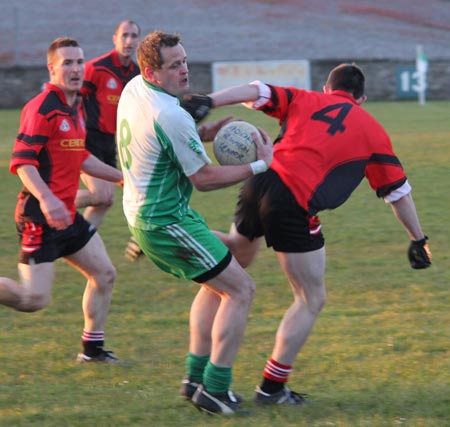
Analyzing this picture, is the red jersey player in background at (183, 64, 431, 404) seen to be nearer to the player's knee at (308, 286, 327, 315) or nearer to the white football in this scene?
the player's knee at (308, 286, 327, 315)

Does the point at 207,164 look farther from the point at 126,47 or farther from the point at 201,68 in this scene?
the point at 201,68

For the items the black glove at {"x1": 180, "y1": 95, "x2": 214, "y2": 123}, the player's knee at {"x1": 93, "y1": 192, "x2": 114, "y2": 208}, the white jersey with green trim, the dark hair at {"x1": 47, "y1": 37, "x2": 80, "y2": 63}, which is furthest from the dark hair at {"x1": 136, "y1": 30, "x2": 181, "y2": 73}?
the player's knee at {"x1": 93, "y1": 192, "x2": 114, "y2": 208}

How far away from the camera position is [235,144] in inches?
189

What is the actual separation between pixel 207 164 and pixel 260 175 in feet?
2.28

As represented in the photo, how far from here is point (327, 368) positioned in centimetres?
567

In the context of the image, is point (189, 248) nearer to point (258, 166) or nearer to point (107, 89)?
point (258, 166)

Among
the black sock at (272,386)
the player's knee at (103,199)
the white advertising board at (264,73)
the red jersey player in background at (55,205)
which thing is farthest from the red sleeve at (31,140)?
the white advertising board at (264,73)

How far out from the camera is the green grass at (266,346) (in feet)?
16.0

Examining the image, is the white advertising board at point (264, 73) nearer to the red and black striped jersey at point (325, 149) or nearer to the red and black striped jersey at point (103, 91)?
the red and black striped jersey at point (103, 91)

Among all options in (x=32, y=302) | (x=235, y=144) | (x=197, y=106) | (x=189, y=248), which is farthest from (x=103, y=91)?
(x=189, y=248)

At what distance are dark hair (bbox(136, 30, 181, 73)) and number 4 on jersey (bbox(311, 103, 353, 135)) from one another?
3.11ft

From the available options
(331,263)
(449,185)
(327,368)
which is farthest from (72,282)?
(449,185)

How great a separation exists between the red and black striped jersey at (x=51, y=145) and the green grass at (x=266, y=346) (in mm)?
1074

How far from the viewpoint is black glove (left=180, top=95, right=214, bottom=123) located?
16.0ft
